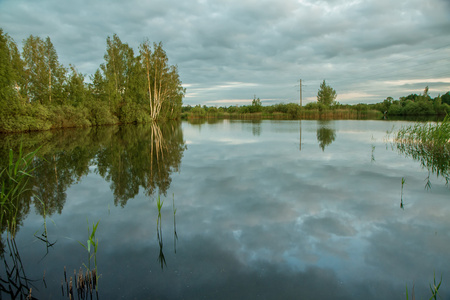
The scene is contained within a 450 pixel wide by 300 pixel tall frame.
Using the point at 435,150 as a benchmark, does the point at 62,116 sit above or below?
above

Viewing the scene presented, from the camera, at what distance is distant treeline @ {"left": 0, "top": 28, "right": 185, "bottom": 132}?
22.4m

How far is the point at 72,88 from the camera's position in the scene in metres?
31.9

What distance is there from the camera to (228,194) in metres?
5.98

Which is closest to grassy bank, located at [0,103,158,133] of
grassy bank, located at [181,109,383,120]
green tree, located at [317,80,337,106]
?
grassy bank, located at [181,109,383,120]

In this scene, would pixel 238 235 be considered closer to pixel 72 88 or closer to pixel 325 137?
pixel 325 137

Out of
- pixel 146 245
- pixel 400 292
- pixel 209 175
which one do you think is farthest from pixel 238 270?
pixel 209 175

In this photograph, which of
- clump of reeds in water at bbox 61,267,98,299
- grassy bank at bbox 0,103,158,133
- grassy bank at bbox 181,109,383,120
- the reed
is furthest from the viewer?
grassy bank at bbox 181,109,383,120

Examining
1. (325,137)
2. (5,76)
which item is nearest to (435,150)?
(325,137)

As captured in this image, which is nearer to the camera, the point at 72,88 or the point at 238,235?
the point at 238,235

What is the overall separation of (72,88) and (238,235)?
34855 mm

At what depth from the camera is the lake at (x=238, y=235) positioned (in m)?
2.85

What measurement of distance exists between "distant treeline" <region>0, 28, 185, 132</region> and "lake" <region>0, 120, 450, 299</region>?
64.9 ft

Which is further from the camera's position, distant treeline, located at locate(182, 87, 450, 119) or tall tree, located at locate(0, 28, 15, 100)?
distant treeline, located at locate(182, 87, 450, 119)

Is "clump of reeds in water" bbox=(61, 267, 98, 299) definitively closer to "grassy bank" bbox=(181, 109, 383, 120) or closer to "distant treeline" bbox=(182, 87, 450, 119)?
"grassy bank" bbox=(181, 109, 383, 120)
